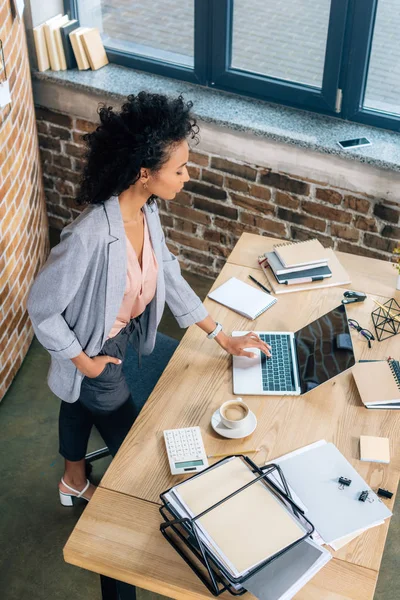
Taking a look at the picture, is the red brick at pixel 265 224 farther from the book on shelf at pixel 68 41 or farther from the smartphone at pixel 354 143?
the book on shelf at pixel 68 41

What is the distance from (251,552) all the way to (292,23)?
2.55 metres

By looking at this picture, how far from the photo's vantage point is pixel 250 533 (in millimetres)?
1658

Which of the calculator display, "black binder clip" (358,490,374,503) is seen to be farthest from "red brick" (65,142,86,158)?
"black binder clip" (358,490,374,503)

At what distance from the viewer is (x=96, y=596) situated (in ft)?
8.11

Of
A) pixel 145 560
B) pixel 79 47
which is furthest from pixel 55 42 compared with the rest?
pixel 145 560

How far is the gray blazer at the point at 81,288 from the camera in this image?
1.94 m

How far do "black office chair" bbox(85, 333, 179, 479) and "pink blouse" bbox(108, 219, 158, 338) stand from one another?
35 cm

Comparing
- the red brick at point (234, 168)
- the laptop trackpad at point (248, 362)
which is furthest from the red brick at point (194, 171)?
the laptop trackpad at point (248, 362)

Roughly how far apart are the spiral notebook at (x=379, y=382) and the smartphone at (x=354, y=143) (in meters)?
1.33

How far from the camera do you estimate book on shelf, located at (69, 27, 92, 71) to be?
11.9 feet

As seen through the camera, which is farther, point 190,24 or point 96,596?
point 190,24

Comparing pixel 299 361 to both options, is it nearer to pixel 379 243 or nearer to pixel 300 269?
pixel 300 269

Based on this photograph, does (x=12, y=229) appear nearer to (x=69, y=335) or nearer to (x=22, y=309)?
(x=22, y=309)

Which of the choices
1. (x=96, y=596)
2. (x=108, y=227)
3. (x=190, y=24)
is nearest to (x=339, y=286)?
(x=108, y=227)
